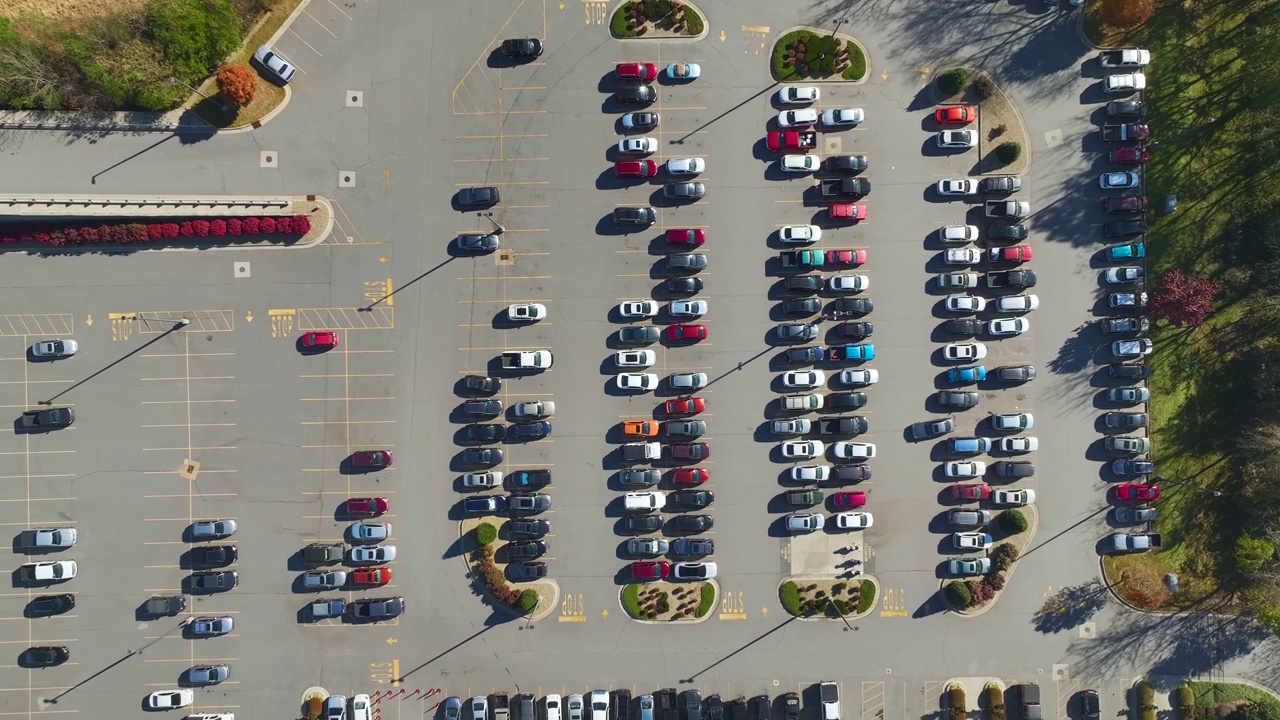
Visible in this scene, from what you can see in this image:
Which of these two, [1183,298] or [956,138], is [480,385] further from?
[1183,298]

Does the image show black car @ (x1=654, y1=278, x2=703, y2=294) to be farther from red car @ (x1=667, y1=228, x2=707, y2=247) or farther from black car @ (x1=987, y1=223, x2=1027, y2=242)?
black car @ (x1=987, y1=223, x2=1027, y2=242)

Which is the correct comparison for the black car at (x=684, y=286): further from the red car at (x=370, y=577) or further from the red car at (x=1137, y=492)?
the red car at (x=1137, y=492)

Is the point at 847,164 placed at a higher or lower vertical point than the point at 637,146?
lower

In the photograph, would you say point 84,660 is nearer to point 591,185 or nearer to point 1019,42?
point 591,185

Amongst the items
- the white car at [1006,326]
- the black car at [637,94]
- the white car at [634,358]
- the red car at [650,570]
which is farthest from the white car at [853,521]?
the black car at [637,94]

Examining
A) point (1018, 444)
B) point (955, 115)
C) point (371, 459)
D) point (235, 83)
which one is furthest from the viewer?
point (1018, 444)

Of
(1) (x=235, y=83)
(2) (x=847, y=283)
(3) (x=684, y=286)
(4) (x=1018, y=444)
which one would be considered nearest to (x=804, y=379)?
(2) (x=847, y=283)
